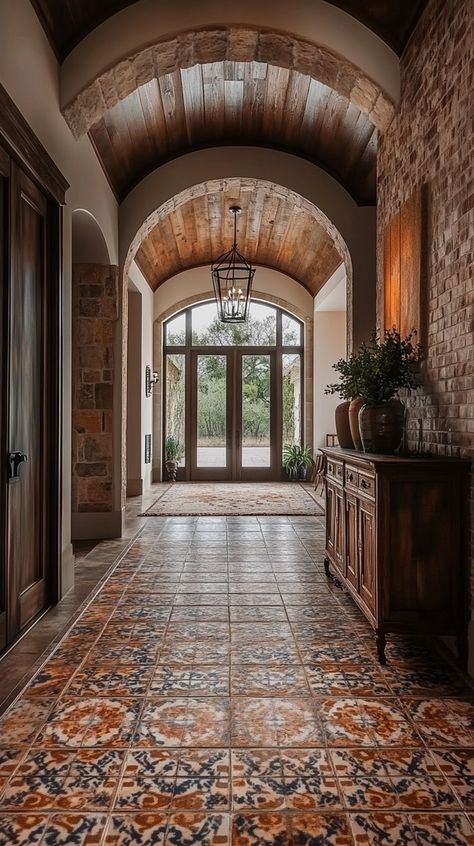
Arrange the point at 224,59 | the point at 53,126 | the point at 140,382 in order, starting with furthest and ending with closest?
1. the point at 140,382
2. the point at 224,59
3. the point at 53,126

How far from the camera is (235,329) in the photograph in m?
11.6

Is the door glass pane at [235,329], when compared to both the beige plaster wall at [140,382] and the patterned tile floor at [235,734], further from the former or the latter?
the patterned tile floor at [235,734]

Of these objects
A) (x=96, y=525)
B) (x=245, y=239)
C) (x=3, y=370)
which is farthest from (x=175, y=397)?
(x=3, y=370)

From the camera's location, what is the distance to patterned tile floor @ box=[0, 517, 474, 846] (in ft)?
5.67

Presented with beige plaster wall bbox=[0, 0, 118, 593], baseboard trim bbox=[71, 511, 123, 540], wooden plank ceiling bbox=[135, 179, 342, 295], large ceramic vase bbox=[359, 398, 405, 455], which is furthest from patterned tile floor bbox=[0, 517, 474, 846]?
wooden plank ceiling bbox=[135, 179, 342, 295]

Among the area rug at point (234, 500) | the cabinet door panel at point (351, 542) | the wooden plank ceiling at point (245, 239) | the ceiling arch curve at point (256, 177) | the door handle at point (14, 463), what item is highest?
the wooden plank ceiling at point (245, 239)

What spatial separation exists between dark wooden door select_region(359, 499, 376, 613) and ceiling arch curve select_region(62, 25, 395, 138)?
280 centimetres

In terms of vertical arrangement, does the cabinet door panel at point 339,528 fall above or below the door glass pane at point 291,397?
below

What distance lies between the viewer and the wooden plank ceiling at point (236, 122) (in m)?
4.89

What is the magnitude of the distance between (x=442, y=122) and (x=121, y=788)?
3396 mm

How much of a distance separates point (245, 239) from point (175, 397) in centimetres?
332

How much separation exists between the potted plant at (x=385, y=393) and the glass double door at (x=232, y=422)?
7.95m

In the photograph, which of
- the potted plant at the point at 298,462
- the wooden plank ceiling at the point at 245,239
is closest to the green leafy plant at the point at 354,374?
the wooden plank ceiling at the point at 245,239

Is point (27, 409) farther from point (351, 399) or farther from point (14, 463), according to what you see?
point (351, 399)
